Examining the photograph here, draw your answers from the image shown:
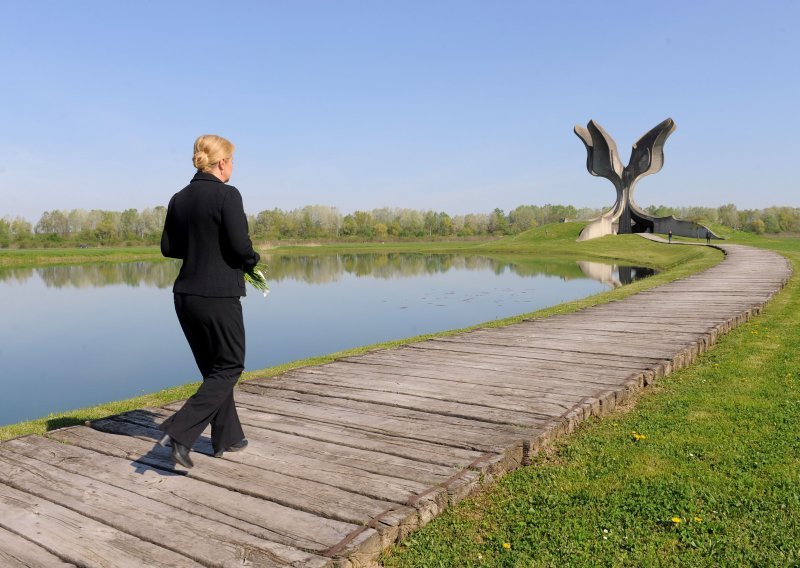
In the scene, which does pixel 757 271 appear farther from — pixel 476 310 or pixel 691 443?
pixel 691 443

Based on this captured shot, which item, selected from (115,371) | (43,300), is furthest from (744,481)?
(43,300)

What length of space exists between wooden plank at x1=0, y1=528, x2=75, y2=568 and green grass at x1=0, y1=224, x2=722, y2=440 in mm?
2263

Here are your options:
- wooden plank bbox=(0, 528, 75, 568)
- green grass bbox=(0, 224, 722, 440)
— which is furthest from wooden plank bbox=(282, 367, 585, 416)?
wooden plank bbox=(0, 528, 75, 568)

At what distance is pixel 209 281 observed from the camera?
3.94 metres

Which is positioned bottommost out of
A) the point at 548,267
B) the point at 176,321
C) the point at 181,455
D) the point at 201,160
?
the point at 176,321

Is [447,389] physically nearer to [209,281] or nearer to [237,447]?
[237,447]

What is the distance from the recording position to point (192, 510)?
331 centimetres

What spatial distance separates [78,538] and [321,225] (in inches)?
5492

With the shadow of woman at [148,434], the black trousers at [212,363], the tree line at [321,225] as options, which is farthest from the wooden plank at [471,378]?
the tree line at [321,225]

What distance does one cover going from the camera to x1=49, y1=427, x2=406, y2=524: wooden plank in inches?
129

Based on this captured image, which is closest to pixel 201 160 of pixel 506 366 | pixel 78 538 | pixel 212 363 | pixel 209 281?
pixel 209 281

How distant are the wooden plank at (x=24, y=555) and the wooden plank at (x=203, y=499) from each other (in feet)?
2.16

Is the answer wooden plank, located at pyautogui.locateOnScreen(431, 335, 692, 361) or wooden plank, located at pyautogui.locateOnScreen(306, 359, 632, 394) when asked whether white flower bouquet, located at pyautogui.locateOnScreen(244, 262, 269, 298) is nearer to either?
wooden plank, located at pyautogui.locateOnScreen(306, 359, 632, 394)

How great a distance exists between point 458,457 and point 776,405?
338 centimetres
